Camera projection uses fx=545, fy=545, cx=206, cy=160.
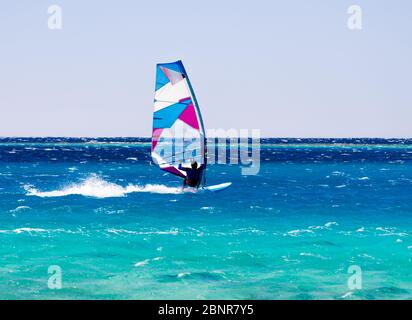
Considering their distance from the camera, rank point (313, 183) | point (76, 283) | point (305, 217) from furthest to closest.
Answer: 1. point (313, 183)
2. point (305, 217)
3. point (76, 283)

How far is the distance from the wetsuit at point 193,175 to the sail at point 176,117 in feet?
5.04

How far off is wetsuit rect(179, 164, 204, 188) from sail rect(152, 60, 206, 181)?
5.04ft

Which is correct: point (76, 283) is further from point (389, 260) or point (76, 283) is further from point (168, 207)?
point (168, 207)

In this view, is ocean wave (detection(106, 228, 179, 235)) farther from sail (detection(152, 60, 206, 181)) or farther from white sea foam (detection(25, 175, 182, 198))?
white sea foam (detection(25, 175, 182, 198))

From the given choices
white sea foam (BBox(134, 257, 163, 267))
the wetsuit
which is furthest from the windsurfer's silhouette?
white sea foam (BBox(134, 257, 163, 267))

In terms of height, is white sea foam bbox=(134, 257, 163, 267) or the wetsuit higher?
the wetsuit

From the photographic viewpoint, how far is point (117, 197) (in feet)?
144

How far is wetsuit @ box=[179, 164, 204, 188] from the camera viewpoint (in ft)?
122

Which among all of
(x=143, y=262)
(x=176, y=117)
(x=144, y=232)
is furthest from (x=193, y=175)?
(x=143, y=262)

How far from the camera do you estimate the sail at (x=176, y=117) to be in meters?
32.7

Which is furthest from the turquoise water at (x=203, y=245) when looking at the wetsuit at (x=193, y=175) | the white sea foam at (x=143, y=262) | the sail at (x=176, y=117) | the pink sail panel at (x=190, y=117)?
the pink sail panel at (x=190, y=117)

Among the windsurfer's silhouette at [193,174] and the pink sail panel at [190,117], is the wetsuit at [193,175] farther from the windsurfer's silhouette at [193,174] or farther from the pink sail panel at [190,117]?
the pink sail panel at [190,117]
